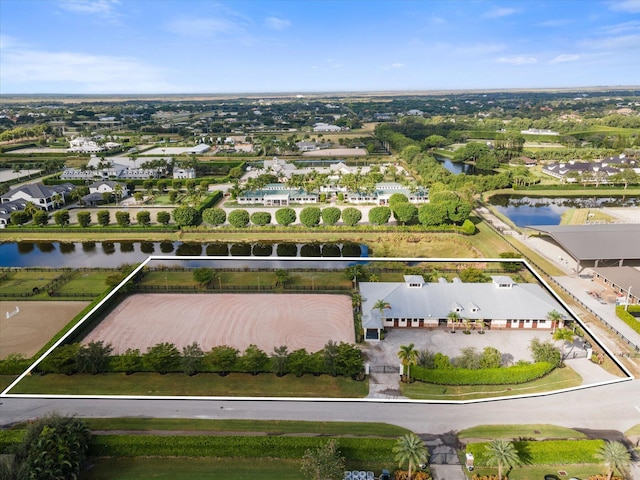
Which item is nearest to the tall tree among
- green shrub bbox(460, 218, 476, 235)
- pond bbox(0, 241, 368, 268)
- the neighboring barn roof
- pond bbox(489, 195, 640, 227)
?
pond bbox(0, 241, 368, 268)

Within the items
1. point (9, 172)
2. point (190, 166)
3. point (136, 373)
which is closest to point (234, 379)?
point (136, 373)

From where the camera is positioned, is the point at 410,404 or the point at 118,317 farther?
the point at 118,317

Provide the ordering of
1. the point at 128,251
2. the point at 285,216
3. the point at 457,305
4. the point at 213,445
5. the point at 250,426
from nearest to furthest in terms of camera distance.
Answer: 1. the point at 213,445
2. the point at 250,426
3. the point at 457,305
4. the point at 128,251
5. the point at 285,216

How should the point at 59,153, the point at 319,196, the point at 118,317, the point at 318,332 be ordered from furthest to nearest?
1. the point at 59,153
2. the point at 319,196
3. the point at 118,317
4. the point at 318,332

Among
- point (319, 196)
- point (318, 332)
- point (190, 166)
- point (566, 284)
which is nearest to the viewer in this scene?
point (318, 332)

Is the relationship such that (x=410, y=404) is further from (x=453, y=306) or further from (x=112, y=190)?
(x=112, y=190)

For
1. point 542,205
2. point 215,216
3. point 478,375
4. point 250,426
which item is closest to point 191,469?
point 250,426

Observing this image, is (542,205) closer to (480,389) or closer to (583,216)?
(583,216)
